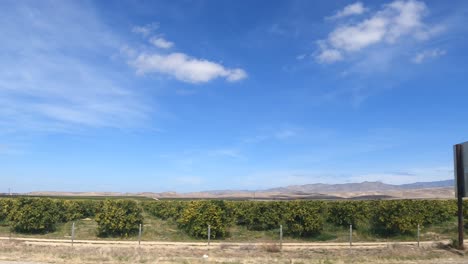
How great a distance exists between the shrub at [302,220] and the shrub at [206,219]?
373cm

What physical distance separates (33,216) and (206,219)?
37.0 ft

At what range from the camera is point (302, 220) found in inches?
913

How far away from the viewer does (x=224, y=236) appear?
76.4 feet

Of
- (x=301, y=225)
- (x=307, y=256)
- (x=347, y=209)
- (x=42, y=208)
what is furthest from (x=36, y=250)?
(x=347, y=209)

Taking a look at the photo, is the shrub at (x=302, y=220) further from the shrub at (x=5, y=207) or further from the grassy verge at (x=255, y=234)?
the shrub at (x=5, y=207)

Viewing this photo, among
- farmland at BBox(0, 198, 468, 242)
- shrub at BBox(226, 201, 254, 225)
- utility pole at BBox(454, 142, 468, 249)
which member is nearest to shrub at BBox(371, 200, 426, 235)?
farmland at BBox(0, 198, 468, 242)

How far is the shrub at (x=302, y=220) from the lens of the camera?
22.9 metres

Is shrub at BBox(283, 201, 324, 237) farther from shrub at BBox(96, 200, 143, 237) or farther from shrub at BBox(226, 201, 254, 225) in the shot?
shrub at BBox(96, 200, 143, 237)

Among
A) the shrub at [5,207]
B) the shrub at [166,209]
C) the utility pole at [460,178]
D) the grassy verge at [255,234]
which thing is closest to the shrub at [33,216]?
the grassy verge at [255,234]

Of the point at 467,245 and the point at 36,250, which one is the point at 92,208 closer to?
the point at 36,250

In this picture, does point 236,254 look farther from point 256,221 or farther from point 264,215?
point 256,221

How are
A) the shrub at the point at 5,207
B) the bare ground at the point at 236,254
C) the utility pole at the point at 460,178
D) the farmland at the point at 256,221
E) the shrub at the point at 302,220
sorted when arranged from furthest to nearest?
1. the shrub at the point at 5,207
2. the farmland at the point at 256,221
3. the shrub at the point at 302,220
4. the utility pole at the point at 460,178
5. the bare ground at the point at 236,254

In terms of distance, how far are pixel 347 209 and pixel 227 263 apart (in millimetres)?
13121

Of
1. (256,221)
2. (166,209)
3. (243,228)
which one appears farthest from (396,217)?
(166,209)
